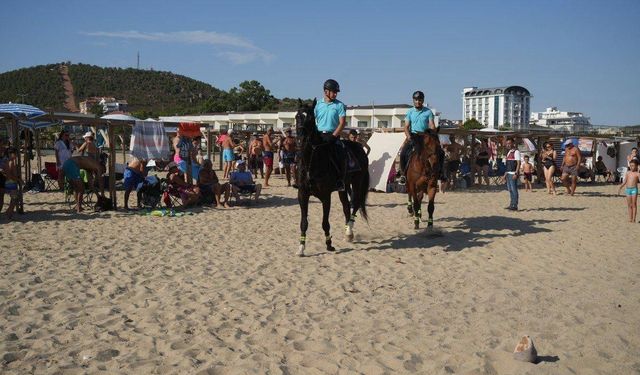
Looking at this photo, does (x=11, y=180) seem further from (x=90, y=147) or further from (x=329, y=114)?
(x=329, y=114)

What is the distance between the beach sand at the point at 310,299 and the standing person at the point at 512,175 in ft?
10.4

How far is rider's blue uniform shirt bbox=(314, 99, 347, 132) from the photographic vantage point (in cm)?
784

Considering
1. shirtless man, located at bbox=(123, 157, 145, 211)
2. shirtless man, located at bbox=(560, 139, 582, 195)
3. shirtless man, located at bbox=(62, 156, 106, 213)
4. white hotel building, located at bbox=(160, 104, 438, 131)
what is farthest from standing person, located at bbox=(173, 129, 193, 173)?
white hotel building, located at bbox=(160, 104, 438, 131)

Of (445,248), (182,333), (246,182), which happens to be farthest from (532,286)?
(246,182)

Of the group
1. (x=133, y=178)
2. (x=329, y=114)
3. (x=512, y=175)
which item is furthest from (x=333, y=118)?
(x=512, y=175)

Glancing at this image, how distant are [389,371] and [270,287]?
2438mm

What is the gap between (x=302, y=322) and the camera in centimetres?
480

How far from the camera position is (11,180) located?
1045 centimetres

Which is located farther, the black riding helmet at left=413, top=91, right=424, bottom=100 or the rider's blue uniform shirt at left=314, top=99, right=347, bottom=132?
the black riding helmet at left=413, top=91, right=424, bottom=100

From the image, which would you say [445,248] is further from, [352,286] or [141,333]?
[141,333]

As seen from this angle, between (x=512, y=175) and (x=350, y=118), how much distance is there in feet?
162

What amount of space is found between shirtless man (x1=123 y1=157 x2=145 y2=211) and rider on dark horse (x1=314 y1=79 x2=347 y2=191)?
602 centimetres

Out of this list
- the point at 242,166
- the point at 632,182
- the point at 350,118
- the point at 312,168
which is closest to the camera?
the point at 312,168

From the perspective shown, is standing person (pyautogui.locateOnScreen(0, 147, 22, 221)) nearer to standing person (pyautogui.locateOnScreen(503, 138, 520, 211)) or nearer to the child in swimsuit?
standing person (pyautogui.locateOnScreen(503, 138, 520, 211))
